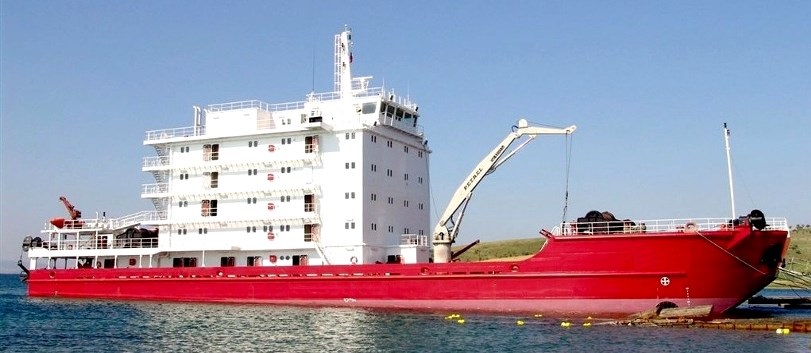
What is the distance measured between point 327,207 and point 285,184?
234 centimetres

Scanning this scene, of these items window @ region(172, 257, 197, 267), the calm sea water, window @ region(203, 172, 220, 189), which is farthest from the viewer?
window @ region(172, 257, 197, 267)

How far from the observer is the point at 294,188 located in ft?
106

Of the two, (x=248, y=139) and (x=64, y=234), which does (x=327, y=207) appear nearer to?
(x=248, y=139)

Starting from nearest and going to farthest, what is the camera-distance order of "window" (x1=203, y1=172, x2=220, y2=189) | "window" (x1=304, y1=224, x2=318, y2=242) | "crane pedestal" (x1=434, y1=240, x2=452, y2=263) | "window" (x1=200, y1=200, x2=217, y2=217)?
"crane pedestal" (x1=434, y1=240, x2=452, y2=263) → "window" (x1=304, y1=224, x2=318, y2=242) → "window" (x1=200, y1=200, x2=217, y2=217) → "window" (x1=203, y1=172, x2=220, y2=189)

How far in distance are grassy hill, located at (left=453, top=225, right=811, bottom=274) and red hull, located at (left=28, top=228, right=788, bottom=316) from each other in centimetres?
4056

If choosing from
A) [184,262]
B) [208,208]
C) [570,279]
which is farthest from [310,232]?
[570,279]

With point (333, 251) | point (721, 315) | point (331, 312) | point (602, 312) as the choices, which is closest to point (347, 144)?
point (333, 251)

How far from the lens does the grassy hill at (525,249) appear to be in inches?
2862

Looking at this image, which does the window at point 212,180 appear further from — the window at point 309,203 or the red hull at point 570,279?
the window at point 309,203

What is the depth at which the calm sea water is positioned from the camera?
20.6 metres

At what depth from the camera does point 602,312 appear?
26.4 m

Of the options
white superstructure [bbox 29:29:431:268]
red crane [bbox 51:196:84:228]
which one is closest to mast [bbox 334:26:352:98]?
white superstructure [bbox 29:29:431:268]

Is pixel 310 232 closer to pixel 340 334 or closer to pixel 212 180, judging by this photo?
pixel 212 180

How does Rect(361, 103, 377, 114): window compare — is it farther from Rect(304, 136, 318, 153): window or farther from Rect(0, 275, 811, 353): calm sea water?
Rect(0, 275, 811, 353): calm sea water
